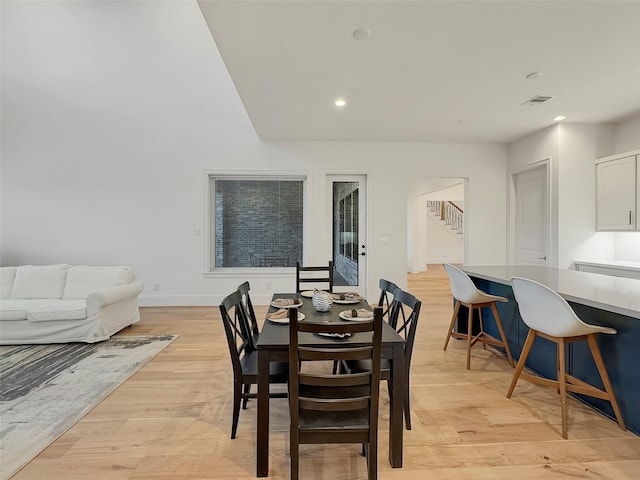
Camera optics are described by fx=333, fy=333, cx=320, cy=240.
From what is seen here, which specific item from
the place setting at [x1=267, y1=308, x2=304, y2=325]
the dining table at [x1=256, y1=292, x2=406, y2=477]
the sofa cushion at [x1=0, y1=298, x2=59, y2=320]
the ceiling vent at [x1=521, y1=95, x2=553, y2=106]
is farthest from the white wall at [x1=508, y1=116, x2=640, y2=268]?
the sofa cushion at [x1=0, y1=298, x2=59, y2=320]

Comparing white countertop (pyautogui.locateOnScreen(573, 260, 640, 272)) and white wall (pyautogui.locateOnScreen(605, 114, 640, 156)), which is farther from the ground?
white wall (pyautogui.locateOnScreen(605, 114, 640, 156))

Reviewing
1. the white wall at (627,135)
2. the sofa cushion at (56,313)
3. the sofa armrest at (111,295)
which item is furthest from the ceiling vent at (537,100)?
the sofa cushion at (56,313)

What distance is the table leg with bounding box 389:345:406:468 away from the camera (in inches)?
67.2

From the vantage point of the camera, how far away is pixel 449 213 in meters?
12.9

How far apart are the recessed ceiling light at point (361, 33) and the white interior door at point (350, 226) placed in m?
3.05

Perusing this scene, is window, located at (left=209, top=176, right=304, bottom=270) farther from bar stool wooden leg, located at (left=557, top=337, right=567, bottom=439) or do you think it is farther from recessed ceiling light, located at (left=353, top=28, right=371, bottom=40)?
bar stool wooden leg, located at (left=557, top=337, right=567, bottom=439)

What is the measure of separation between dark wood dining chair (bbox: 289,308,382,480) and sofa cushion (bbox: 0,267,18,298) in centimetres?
449

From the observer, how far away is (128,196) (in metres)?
5.43

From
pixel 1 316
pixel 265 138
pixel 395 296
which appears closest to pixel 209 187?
pixel 265 138

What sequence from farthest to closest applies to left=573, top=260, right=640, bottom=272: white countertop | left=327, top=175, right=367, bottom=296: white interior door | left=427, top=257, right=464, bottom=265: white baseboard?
left=427, top=257, right=464, bottom=265: white baseboard, left=327, top=175, right=367, bottom=296: white interior door, left=573, top=260, right=640, bottom=272: white countertop

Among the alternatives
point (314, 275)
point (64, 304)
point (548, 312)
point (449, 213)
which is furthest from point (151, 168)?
point (449, 213)

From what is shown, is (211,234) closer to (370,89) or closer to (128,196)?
(128,196)

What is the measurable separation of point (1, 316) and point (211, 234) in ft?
9.00

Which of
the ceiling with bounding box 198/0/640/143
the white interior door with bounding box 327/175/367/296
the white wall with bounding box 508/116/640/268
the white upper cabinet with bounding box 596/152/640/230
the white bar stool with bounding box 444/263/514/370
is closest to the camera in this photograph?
the ceiling with bounding box 198/0/640/143
